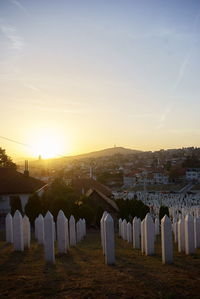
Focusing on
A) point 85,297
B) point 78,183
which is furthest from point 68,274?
point 78,183

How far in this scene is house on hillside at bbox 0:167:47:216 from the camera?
88.7 feet

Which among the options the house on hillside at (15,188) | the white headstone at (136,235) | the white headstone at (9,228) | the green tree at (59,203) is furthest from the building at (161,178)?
the white headstone at (136,235)

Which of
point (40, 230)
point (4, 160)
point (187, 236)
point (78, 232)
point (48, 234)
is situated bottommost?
point (78, 232)

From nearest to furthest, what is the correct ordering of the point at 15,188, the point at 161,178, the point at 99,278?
the point at 99,278
the point at 15,188
the point at 161,178

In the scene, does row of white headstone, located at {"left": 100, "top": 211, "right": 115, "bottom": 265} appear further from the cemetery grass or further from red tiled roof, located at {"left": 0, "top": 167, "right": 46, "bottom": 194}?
red tiled roof, located at {"left": 0, "top": 167, "right": 46, "bottom": 194}

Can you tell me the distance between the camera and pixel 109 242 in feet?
23.8

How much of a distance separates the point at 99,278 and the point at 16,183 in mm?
23188

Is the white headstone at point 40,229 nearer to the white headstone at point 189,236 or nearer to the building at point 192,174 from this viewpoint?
the white headstone at point 189,236

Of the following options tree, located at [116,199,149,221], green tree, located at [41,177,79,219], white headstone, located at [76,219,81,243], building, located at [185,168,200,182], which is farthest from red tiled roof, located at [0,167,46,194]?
building, located at [185,168,200,182]

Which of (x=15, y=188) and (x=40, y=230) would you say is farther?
(x=15, y=188)

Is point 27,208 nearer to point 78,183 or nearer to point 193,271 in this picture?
point 193,271

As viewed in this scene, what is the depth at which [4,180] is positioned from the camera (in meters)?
28.2

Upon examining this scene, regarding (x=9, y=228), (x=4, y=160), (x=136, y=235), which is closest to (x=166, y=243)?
(x=136, y=235)

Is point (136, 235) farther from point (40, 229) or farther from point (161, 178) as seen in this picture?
point (161, 178)
